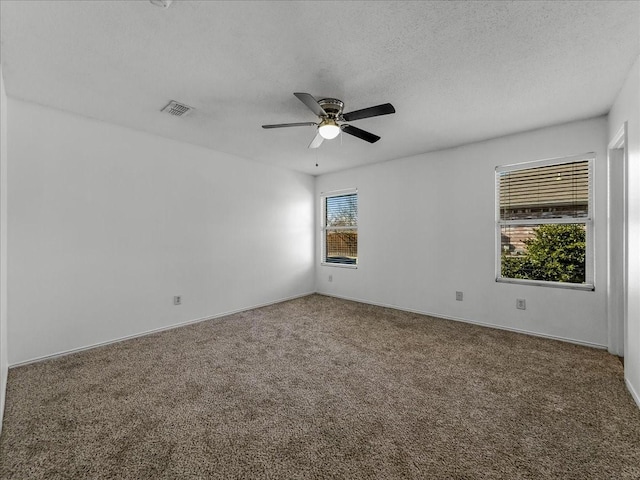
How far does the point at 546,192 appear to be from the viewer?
349 centimetres

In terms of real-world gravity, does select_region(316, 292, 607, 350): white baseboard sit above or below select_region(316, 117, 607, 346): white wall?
below

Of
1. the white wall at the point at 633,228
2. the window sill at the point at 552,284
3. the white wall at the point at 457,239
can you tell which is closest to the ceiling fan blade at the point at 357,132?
the white wall at the point at 457,239

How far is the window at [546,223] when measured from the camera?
3.26 metres

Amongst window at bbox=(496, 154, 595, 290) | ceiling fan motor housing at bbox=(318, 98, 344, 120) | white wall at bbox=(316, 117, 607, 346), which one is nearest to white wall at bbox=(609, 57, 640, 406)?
white wall at bbox=(316, 117, 607, 346)

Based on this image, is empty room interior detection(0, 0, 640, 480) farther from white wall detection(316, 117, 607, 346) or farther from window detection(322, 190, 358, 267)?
window detection(322, 190, 358, 267)

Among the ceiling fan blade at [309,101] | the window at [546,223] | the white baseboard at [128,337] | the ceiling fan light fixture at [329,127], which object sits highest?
the ceiling fan blade at [309,101]

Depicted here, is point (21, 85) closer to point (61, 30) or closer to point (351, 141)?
point (61, 30)

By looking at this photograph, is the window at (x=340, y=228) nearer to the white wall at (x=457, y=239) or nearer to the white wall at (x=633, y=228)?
the white wall at (x=457, y=239)

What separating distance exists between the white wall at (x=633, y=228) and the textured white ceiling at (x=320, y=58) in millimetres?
202

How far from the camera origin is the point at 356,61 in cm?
210

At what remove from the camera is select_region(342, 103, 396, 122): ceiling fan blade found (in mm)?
2260

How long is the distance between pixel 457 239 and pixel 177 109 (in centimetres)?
383

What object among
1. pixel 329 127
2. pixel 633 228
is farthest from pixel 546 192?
pixel 329 127

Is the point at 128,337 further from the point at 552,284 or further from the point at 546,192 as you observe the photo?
the point at 546,192
